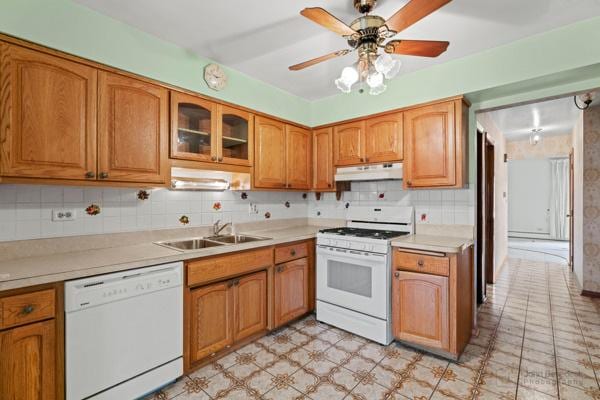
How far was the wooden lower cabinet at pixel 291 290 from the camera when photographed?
259cm

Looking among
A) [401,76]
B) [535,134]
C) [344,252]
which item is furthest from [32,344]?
[535,134]

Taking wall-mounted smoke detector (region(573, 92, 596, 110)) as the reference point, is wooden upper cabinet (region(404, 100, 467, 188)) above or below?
below

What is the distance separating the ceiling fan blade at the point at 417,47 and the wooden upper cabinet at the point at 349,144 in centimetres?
130

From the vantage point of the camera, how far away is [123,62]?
196cm

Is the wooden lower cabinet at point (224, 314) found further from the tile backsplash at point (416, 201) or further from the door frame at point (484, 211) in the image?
the door frame at point (484, 211)

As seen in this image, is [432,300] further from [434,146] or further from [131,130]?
[131,130]

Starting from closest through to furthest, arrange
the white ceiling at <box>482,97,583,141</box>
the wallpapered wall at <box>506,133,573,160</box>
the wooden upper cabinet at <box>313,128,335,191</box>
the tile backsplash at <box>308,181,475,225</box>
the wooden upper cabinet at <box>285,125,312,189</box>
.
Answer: the tile backsplash at <box>308,181,475,225</box>
the wooden upper cabinet at <box>285,125,312,189</box>
the wooden upper cabinet at <box>313,128,335,191</box>
the white ceiling at <box>482,97,583,141</box>
the wallpapered wall at <box>506,133,573,160</box>

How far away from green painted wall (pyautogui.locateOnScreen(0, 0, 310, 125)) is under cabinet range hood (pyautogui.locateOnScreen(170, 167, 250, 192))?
26.3 inches

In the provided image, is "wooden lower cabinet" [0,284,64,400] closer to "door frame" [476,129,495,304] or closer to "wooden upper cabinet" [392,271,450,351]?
"wooden upper cabinet" [392,271,450,351]

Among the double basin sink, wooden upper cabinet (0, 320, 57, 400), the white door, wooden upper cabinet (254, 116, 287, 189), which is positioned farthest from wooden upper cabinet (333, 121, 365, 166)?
the white door

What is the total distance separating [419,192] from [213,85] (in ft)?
7.22

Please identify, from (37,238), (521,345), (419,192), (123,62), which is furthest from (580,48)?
(37,238)

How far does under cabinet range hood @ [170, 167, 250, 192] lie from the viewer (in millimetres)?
Result: 2379

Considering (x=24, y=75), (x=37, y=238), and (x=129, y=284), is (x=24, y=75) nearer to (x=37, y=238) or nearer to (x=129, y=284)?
(x=37, y=238)
